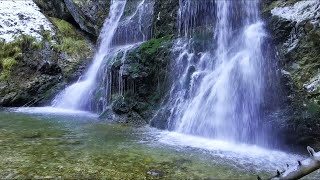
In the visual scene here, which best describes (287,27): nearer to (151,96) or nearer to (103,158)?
(151,96)

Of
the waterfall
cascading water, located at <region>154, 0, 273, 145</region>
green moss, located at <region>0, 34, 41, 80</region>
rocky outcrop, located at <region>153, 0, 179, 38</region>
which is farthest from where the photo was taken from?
green moss, located at <region>0, 34, 41, 80</region>

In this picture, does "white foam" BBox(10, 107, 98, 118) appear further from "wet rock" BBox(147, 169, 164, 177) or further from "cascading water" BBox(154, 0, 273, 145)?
"wet rock" BBox(147, 169, 164, 177)

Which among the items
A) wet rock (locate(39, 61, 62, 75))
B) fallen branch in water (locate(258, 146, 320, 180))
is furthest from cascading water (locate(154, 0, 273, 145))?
wet rock (locate(39, 61, 62, 75))

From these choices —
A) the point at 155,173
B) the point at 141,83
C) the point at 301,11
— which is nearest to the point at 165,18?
the point at 141,83

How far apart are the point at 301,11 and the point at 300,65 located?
1.37m

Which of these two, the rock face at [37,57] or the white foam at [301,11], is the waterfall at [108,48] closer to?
the rock face at [37,57]

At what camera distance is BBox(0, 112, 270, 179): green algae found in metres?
4.57

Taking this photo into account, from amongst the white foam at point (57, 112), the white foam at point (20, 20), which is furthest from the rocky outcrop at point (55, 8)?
the white foam at point (57, 112)

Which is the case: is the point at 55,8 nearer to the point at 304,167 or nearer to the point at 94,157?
the point at 94,157

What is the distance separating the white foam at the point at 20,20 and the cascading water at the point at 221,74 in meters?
7.74

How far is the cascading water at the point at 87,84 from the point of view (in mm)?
12125

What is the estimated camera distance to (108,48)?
46.9ft

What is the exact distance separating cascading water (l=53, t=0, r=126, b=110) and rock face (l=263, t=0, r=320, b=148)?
6.98 meters

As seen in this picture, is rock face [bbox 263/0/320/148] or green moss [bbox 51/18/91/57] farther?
green moss [bbox 51/18/91/57]
